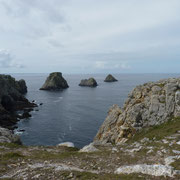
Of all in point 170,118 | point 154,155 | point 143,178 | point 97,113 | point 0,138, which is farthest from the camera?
point 97,113

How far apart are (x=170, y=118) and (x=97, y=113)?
53377 millimetres

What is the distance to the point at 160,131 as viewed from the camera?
26406 millimetres

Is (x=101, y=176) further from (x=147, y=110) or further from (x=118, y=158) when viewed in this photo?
(x=147, y=110)

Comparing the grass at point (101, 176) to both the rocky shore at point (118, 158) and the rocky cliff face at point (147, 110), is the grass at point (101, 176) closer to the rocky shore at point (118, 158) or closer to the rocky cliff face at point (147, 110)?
A: the rocky shore at point (118, 158)

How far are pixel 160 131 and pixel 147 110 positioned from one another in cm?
847

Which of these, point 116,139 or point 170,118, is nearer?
point 170,118

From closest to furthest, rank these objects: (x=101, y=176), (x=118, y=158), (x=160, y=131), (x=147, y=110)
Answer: (x=101, y=176)
(x=118, y=158)
(x=160, y=131)
(x=147, y=110)

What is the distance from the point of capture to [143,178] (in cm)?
1016

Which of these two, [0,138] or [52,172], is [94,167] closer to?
[52,172]

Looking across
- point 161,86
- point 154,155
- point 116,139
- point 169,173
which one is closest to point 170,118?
point 161,86

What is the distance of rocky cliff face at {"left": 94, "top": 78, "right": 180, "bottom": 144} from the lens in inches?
1273

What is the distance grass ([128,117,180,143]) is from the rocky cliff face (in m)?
1.64

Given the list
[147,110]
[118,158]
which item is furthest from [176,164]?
[147,110]

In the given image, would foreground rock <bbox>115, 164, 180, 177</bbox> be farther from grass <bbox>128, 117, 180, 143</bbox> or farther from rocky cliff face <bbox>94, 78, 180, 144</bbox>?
rocky cliff face <bbox>94, 78, 180, 144</bbox>
